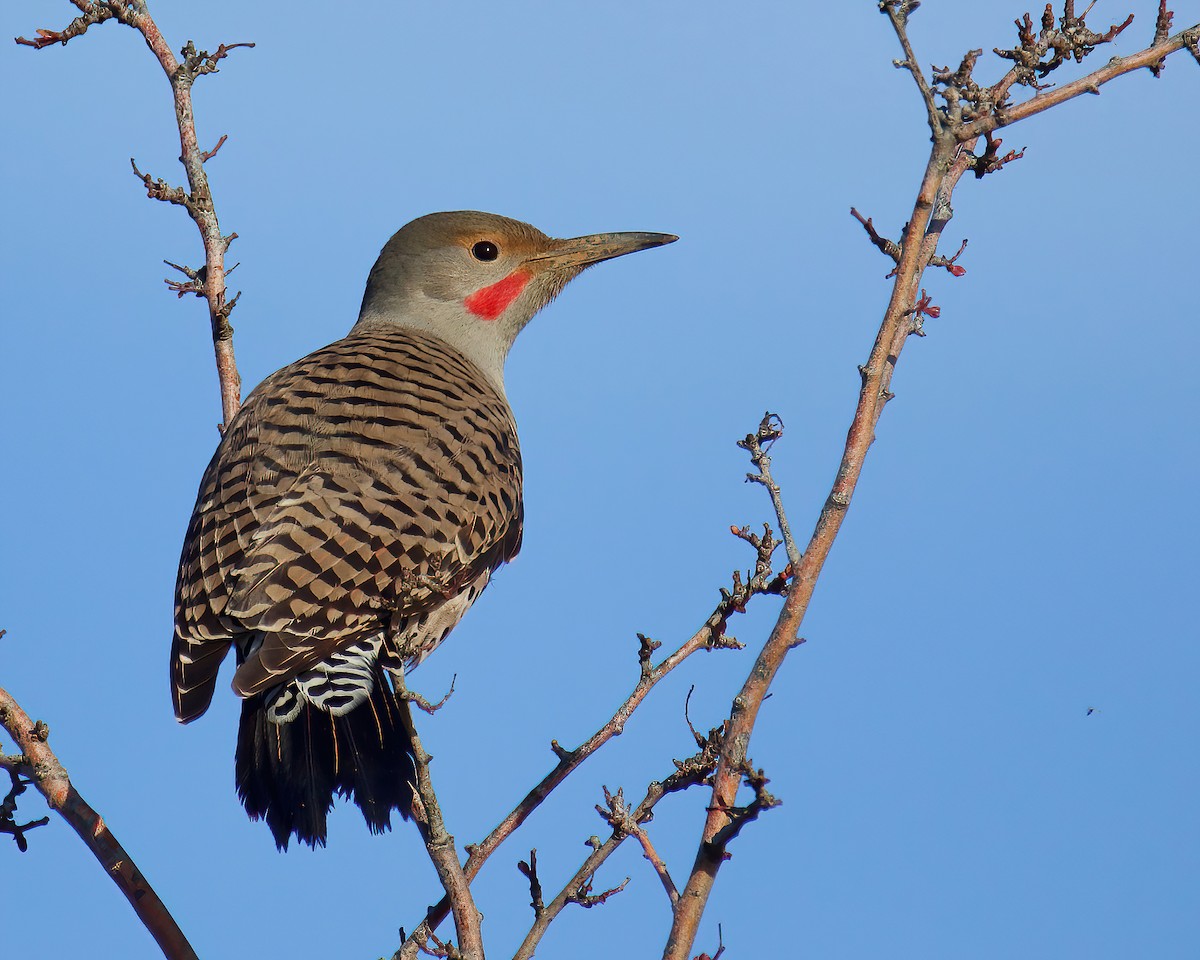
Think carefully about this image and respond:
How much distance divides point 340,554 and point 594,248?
292cm

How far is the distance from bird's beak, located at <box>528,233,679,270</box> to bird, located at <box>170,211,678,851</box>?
2.40 ft

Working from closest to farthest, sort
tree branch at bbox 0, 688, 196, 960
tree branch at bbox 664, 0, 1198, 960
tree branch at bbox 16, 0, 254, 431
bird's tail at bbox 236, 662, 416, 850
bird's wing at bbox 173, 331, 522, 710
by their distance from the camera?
tree branch at bbox 664, 0, 1198, 960 < tree branch at bbox 0, 688, 196, 960 < bird's tail at bbox 236, 662, 416, 850 < bird's wing at bbox 173, 331, 522, 710 < tree branch at bbox 16, 0, 254, 431

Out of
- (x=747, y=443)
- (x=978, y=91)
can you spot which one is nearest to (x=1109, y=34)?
(x=978, y=91)

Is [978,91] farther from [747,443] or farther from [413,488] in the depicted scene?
[413,488]

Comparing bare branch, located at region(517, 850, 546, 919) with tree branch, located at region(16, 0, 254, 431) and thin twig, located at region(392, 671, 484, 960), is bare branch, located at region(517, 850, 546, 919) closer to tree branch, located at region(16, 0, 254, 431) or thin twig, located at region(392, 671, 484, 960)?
thin twig, located at region(392, 671, 484, 960)

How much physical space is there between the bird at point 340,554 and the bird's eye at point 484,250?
52 centimetres

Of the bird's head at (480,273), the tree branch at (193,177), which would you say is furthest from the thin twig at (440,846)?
the bird's head at (480,273)

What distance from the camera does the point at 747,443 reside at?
361 centimetres

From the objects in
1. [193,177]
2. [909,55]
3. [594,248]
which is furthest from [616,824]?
[594,248]

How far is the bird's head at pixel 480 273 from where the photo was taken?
6.74 metres

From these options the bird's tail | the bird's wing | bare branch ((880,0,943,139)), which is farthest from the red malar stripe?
bare branch ((880,0,943,139))

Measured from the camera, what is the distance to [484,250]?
677cm

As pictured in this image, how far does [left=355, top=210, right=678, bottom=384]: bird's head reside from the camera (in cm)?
674

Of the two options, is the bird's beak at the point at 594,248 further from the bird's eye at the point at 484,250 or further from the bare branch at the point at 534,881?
the bare branch at the point at 534,881
